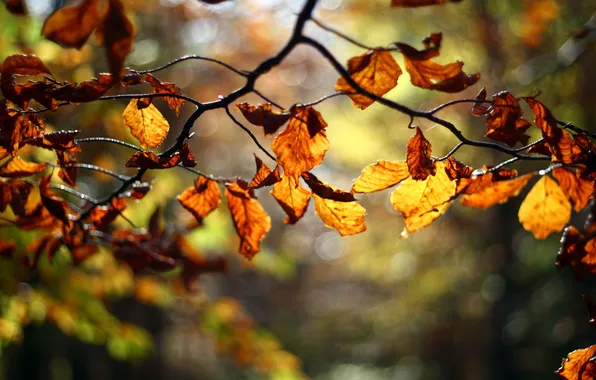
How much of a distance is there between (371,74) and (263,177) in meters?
0.21

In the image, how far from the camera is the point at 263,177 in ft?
2.42

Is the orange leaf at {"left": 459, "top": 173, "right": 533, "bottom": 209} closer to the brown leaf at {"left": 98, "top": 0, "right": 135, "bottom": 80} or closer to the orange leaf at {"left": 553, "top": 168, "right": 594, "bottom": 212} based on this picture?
the orange leaf at {"left": 553, "top": 168, "right": 594, "bottom": 212}

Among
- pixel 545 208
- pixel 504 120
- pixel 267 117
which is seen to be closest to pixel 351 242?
pixel 545 208

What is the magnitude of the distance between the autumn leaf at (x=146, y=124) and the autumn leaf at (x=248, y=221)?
0.15 meters

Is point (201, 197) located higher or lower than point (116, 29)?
higher

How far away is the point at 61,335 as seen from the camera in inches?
195

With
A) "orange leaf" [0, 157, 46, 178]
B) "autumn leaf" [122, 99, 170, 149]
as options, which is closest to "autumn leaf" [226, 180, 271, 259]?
"autumn leaf" [122, 99, 170, 149]

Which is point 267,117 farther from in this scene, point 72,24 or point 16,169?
point 16,169

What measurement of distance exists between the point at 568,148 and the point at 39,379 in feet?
15.5

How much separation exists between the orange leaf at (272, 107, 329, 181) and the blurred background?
119 cm

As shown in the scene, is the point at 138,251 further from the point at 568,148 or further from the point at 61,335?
the point at 61,335

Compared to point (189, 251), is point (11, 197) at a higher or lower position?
lower

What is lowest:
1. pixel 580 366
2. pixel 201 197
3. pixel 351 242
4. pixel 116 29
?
pixel 580 366

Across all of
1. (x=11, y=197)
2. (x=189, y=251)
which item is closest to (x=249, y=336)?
A: (x=189, y=251)
